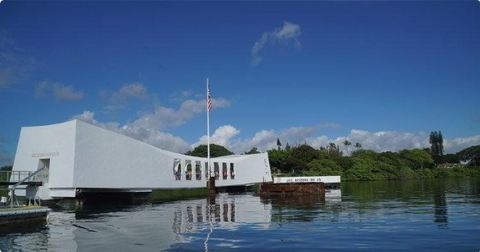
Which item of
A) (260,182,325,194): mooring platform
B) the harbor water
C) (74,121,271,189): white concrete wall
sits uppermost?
(74,121,271,189): white concrete wall

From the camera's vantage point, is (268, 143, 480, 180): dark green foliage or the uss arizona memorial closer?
the uss arizona memorial

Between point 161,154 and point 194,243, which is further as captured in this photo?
point 161,154

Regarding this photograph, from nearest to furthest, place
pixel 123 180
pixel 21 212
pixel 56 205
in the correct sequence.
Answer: pixel 21 212 < pixel 56 205 < pixel 123 180

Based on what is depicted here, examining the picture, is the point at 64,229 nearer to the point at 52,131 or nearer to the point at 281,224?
the point at 281,224

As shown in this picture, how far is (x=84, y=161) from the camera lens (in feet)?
110

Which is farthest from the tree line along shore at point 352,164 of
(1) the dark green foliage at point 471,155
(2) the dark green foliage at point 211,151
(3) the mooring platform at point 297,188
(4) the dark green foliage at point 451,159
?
(3) the mooring platform at point 297,188

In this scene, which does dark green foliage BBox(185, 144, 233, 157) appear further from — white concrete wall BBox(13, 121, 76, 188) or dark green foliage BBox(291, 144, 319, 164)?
white concrete wall BBox(13, 121, 76, 188)

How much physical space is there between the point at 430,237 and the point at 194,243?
26.0ft

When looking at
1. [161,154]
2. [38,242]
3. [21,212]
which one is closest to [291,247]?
[38,242]

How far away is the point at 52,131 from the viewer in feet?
112

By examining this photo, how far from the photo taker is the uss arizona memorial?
3269cm

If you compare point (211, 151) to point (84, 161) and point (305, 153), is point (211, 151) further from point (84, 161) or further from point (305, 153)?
point (84, 161)

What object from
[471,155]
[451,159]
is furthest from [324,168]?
[451,159]

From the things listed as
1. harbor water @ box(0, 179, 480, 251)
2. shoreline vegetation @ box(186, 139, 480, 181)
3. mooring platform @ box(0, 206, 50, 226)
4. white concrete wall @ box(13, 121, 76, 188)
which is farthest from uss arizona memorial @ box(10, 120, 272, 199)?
shoreline vegetation @ box(186, 139, 480, 181)
